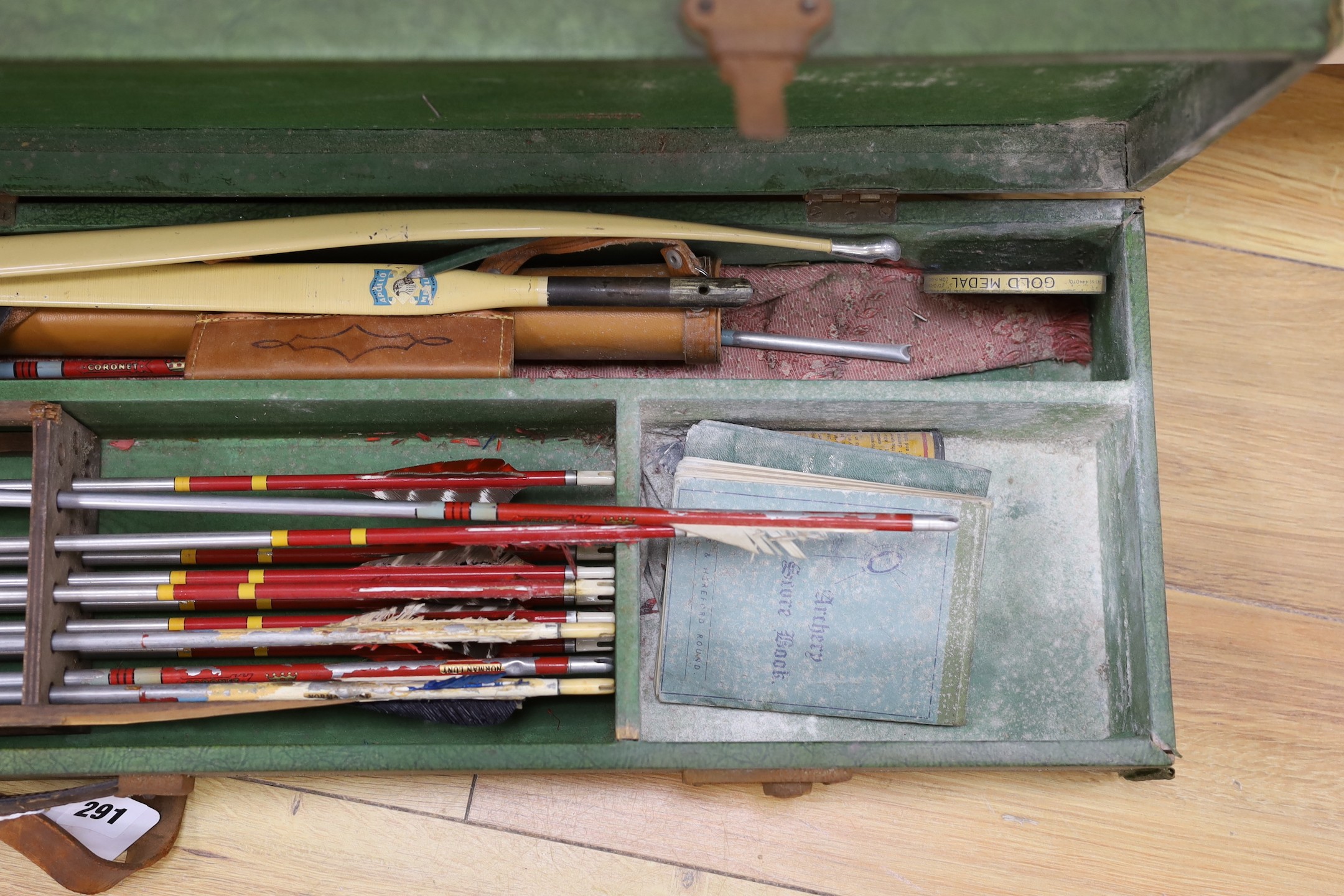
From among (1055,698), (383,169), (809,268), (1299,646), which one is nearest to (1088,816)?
(1055,698)

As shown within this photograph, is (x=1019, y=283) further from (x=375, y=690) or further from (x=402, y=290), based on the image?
(x=375, y=690)

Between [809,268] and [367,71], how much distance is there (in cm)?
61

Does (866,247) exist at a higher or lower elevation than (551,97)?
lower

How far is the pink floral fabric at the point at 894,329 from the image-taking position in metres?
1.32

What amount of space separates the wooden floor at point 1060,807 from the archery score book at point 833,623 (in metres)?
0.17

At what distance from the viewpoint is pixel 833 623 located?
1215mm

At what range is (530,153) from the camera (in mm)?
1198

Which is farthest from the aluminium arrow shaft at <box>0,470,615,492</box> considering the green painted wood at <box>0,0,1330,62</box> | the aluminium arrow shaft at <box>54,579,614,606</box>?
the green painted wood at <box>0,0,1330,62</box>

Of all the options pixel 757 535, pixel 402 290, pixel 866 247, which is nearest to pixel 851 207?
pixel 866 247

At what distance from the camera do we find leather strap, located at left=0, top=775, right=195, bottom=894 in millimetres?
1146

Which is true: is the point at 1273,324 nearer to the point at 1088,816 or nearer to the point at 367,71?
the point at 1088,816

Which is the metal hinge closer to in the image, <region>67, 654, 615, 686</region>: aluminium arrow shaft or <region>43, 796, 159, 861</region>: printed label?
<region>67, 654, 615, 686</region>: aluminium arrow shaft

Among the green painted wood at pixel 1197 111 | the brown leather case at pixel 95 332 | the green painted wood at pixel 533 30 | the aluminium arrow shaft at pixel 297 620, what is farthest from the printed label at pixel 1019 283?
the brown leather case at pixel 95 332

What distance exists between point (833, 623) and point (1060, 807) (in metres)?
0.42
